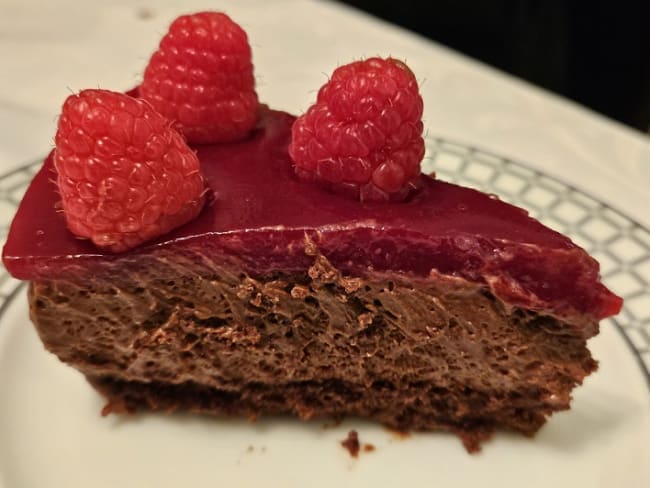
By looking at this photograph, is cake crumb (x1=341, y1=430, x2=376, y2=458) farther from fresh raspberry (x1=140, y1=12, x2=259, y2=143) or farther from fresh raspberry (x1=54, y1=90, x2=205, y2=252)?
fresh raspberry (x1=140, y1=12, x2=259, y2=143)

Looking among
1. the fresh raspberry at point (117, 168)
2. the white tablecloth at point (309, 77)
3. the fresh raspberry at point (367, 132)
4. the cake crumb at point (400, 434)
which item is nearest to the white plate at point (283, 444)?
the cake crumb at point (400, 434)

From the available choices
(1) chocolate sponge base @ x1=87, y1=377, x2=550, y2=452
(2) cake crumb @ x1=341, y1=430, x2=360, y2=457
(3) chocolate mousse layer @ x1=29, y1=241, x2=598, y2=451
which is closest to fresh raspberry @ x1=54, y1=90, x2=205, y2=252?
(3) chocolate mousse layer @ x1=29, y1=241, x2=598, y2=451

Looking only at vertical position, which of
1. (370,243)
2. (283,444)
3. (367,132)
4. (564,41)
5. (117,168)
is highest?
(367,132)

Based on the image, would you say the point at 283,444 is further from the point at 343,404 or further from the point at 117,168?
the point at 117,168

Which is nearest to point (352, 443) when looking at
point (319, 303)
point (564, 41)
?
point (319, 303)

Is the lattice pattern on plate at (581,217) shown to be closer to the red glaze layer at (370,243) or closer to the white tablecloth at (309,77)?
the white tablecloth at (309,77)

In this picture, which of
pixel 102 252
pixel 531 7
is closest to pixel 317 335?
pixel 102 252

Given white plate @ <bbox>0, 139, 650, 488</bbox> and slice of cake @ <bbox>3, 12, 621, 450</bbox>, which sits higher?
slice of cake @ <bbox>3, 12, 621, 450</bbox>

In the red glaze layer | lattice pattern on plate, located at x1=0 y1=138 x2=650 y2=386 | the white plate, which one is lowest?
the white plate
